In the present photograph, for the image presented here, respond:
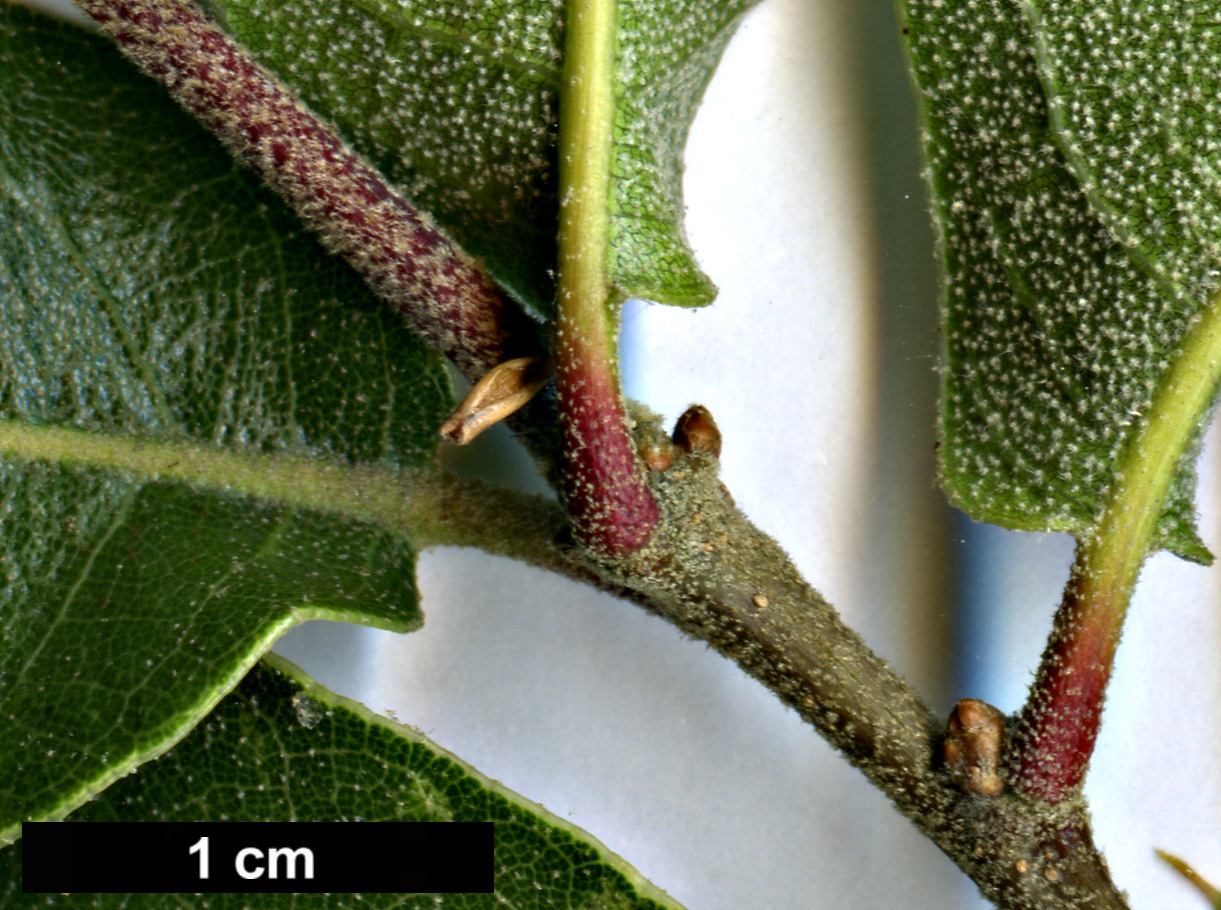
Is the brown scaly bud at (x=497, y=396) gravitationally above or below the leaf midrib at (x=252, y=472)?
below

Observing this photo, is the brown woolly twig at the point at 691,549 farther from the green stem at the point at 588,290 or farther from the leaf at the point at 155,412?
the leaf at the point at 155,412

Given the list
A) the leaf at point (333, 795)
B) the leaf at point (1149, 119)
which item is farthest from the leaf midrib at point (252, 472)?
the leaf at point (1149, 119)

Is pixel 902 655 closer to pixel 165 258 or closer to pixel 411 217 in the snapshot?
pixel 411 217

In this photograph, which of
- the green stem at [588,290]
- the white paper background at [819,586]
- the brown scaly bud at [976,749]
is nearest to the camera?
the green stem at [588,290]

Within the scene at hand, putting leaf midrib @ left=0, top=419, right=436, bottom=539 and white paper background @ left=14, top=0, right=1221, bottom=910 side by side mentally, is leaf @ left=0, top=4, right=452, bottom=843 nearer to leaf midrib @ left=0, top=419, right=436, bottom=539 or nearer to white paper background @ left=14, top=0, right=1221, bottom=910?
leaf midrib @ left=0, top=419, right=436, bottom=539

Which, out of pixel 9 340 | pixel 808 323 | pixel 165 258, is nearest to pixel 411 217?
pixel 165 258

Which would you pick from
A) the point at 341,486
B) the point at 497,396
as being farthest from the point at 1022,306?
the point at 341,486
